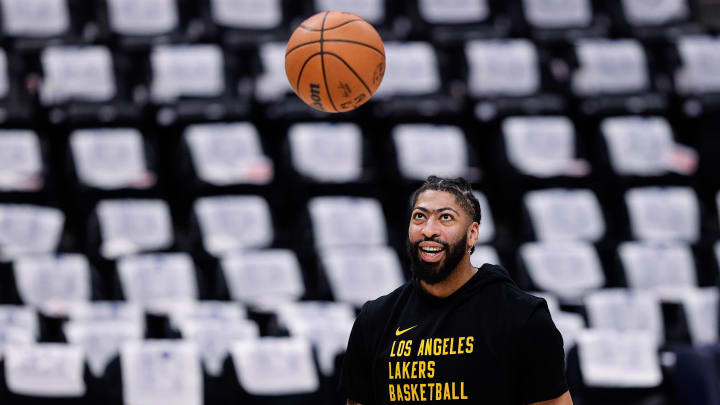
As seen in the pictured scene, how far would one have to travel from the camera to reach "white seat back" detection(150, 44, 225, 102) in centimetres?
602

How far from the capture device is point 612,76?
6344 millimetres

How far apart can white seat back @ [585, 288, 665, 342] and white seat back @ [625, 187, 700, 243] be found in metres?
1.02

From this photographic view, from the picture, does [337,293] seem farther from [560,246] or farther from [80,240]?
[80,240]

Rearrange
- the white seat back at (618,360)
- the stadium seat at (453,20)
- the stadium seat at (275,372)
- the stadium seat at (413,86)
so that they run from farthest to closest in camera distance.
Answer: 1. the stadium seat at (453,20)
2. the stadium seat at (413,86)
3. the white seat back at (618,360)
4. the stadium seat at (275,372)

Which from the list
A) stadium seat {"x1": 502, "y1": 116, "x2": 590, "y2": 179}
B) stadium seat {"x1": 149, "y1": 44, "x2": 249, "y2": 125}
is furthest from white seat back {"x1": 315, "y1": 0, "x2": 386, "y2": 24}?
stadium seat {"x1": 502, "y1": 116, "x2": 590, "y2": 179}

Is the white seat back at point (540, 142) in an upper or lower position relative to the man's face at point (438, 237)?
lower

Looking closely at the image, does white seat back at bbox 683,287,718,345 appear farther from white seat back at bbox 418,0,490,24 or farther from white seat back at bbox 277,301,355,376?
white seat back at bbox 418,0,490,24

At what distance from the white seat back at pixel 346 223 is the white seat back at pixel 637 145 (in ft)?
4.96

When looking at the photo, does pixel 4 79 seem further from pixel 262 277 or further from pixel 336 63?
pixel 336 63

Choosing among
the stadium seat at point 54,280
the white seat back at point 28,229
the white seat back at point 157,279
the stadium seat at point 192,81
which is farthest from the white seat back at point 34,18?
the white seat back at point 157,279

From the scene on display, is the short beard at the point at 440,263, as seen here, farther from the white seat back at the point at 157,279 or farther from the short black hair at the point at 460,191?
the white seat back at the point at 157,279

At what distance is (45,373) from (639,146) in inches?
150

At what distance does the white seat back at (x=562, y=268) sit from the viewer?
5055 millimetres

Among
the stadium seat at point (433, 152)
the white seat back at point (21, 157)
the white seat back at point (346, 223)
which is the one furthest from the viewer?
the stadium seat at point (433, 152)
